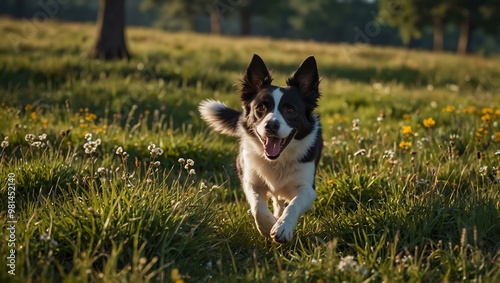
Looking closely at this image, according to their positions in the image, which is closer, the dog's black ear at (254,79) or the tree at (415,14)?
the dog's black ear at (254,79)

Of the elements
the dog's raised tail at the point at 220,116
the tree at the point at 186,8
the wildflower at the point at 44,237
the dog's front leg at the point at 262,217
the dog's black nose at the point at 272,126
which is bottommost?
the dog's front leg at the point at 262,217

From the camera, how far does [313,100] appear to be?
15.0 feet

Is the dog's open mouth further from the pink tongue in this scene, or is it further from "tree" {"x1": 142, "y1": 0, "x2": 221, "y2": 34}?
"tree" {"x1": 142, "y1": 0, "x2": 221, "y2": 34}

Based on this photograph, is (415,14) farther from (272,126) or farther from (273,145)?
(272,126)

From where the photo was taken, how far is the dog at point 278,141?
3.96 metres

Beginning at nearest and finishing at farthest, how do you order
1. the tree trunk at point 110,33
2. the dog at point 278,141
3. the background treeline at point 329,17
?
1. the dog at point 278,141
2. the tree trunk at point 110,33
3. the background treeline at point 329,17

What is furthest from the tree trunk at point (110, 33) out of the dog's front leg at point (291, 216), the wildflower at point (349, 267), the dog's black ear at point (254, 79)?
the wildflower at point (349, 267)

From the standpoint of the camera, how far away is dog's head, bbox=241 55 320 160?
4027mm

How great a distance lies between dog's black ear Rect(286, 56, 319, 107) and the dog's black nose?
0.73 m

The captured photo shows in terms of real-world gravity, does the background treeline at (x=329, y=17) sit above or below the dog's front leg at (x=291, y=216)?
above

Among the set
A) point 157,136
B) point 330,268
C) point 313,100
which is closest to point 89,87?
point 157,136

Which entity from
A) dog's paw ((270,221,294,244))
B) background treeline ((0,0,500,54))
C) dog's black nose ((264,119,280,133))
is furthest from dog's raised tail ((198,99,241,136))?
background treeline ((0,0,500,54))

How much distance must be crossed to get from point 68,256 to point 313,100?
2421mm

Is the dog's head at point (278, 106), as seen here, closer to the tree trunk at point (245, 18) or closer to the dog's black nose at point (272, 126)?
the dog's black nose at point (272, 126)
